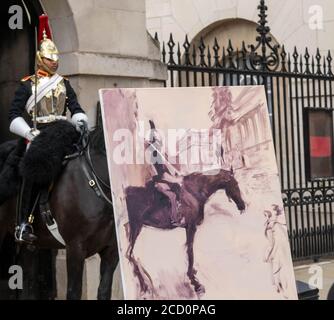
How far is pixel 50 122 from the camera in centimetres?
600

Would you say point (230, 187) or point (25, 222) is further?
point (25, 222)

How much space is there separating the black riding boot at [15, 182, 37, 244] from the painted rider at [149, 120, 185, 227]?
152cm

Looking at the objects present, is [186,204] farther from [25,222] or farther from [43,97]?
[43,97]

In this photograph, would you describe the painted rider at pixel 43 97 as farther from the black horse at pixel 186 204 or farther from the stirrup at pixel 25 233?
the black horse at pixel 186 204

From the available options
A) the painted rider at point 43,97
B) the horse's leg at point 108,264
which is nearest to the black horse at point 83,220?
the horse's leg at point 108,264

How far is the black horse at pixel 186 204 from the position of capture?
4531mm

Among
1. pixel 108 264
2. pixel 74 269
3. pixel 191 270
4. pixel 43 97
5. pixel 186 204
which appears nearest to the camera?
pixel 191 270

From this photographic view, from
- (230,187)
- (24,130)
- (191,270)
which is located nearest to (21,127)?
(24,130)

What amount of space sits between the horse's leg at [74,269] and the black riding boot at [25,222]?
0.45 metres

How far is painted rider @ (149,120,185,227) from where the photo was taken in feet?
15.1

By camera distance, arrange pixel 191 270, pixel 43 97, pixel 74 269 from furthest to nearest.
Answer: pixel 43 97
pixel 74 269
pixel 191 270

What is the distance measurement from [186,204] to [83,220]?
1217 mm

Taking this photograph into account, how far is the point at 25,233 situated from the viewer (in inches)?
229

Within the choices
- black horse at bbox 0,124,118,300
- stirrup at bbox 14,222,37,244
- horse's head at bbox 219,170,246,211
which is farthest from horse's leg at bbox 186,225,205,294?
stirrup at bbox 14,222,37,244
